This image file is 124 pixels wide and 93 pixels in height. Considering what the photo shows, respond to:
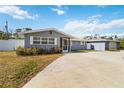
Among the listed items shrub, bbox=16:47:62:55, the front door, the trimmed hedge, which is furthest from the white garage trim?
shrub, bbox=16:47:62:55

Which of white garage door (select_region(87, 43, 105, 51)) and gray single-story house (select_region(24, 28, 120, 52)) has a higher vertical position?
gray single-story house (select_region(24, 28, 120, 52))

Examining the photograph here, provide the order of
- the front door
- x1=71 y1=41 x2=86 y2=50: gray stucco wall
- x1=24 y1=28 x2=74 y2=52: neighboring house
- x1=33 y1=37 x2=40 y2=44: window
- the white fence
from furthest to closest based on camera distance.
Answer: x1=71 y1=41 x2=86 y2=50: gray stucco wall
the white fence
the front door
x1=33 y1=37 x2=40 y2=44: window
x1=24 y1=28 x2=74 y2=52: neighboring house

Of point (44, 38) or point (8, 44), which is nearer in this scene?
point (44, 38)

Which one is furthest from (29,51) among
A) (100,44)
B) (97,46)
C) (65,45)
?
(97,46)

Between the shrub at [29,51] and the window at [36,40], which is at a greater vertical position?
the window at [36,40]

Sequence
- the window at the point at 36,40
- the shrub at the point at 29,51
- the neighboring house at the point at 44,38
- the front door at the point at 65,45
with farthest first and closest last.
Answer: the front door at the point at 65,45 → the window at the point at 36,40 → the neighboring house at the point at 44,38 → the shrub at the point at 29,51

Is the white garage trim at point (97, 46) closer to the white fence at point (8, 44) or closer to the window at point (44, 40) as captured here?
the white fence at point (8, 44)

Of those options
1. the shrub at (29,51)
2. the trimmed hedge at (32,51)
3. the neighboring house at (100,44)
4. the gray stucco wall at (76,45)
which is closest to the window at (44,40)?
the trimmed hedge at (32,51)

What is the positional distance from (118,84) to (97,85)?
75 centimetres

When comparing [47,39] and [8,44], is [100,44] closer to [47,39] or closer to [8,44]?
[8,44]

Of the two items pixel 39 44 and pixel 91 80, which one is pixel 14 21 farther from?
pixel 91 80

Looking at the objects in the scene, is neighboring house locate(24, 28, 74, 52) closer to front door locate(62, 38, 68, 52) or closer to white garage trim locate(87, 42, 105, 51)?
front door locate(62, 38, 68, 52)

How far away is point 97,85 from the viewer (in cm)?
622
